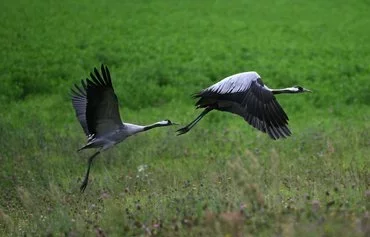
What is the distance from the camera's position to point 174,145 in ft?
38.8

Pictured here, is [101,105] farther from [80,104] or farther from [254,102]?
[80,104]

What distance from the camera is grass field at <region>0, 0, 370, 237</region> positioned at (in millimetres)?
6305

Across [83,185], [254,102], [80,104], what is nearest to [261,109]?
[254,102]

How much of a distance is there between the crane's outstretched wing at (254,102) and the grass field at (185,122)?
0.50 metres

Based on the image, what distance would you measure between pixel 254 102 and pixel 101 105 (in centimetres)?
164

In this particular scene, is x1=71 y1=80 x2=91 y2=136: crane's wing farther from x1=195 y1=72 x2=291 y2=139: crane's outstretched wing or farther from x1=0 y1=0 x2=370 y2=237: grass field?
x1=195 y1=72 x2=291 y2=139: crane's outstretched wing

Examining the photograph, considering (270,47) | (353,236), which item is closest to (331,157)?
(353,236)

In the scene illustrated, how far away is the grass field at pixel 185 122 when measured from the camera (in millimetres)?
6305

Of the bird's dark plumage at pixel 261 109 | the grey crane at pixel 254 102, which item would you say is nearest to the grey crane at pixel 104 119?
the grey crane at pixel 254 102

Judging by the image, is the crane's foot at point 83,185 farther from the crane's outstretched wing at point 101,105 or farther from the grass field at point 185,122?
the crane's outstretched wing at point 101,105

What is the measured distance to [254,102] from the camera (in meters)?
8.34

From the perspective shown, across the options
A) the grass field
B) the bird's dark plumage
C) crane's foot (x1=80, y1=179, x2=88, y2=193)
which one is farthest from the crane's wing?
the bird's dark plumage

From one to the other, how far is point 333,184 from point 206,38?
42.4 ft

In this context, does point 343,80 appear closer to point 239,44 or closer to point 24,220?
point 239,44
